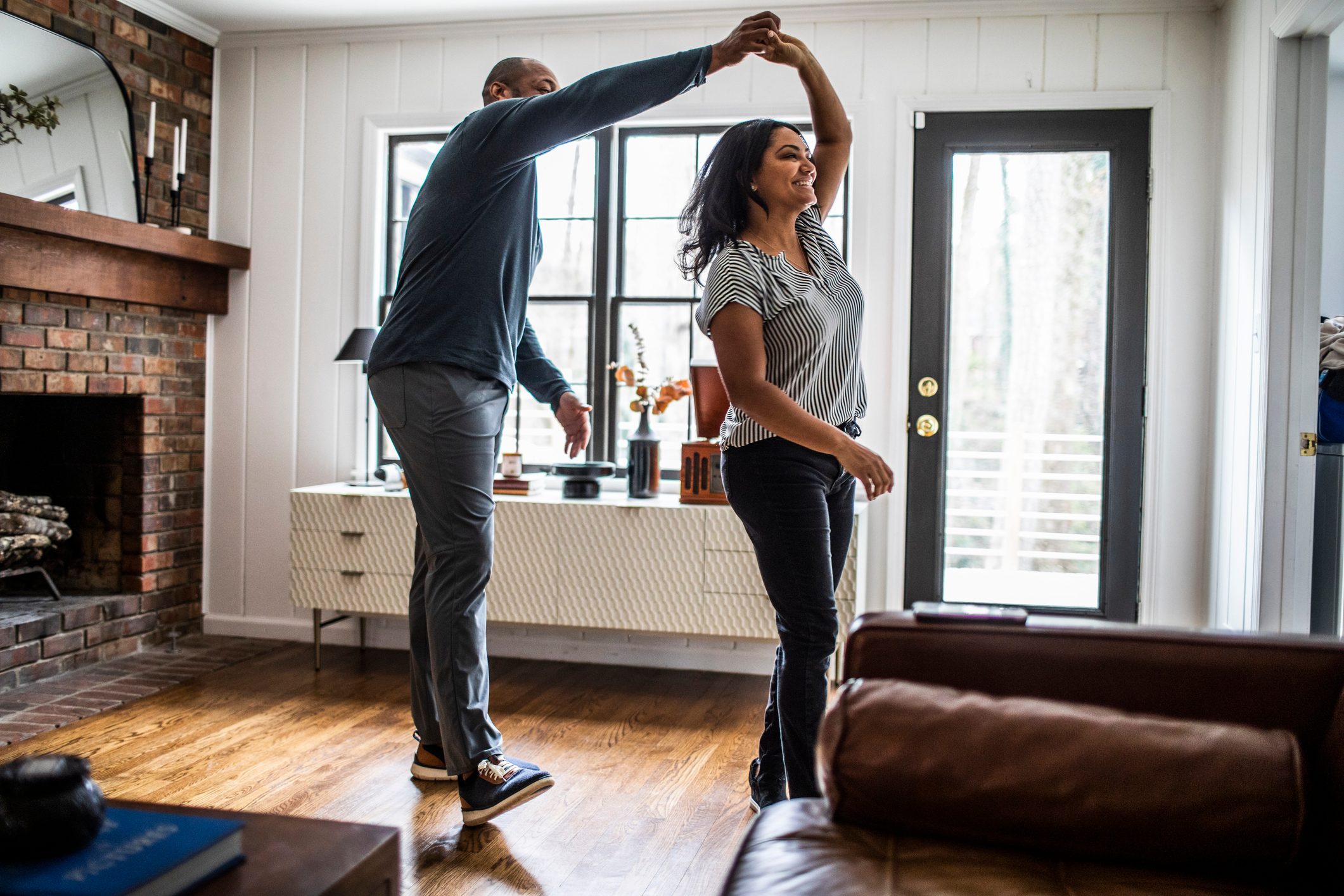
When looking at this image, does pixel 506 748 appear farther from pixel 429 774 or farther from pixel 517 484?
pixel 517 484

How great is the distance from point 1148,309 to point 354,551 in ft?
9.41

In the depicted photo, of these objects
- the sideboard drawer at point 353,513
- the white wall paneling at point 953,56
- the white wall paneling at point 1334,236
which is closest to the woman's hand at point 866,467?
the sideboard drawer at point 353,513

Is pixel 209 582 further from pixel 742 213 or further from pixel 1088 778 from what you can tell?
pixel 1088 778

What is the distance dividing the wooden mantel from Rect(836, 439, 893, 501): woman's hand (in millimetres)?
2721

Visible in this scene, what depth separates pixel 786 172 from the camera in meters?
2.03

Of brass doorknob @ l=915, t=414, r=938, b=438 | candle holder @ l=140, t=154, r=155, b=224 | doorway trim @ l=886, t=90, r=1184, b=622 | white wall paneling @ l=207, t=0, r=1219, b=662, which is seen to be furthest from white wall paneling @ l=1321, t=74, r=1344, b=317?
candle holder @ l=140, t=154, r=155, b=224

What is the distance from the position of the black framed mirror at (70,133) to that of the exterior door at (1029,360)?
2.85 meters

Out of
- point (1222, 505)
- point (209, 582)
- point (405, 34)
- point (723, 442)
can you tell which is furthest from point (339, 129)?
point (1222, 505)

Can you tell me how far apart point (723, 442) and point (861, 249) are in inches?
77.1

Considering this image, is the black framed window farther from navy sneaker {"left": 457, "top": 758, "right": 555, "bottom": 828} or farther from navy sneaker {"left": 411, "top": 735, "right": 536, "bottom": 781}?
navy sneaker {"left": 457, "top": 758, "right": 555, "bottom": 828}

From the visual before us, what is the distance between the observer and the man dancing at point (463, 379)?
7.32 feet

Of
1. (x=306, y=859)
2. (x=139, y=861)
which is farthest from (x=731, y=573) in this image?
(x=139, y=861)

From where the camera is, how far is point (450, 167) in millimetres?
2236

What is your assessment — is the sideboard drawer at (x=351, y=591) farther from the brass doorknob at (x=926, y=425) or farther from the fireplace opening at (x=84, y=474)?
the brass doorknob at (x=926, y=425)
